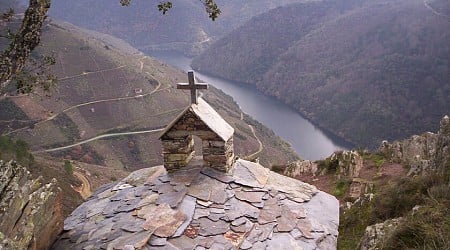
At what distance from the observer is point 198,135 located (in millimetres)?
7309

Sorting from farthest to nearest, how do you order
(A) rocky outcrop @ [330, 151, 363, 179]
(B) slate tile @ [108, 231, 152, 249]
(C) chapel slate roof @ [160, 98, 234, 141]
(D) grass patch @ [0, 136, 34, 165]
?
(D) grass patch @ [0, 136, 34, 165]
(A) rocky outcrop @ [330, 151, 363, 179]
(C) chapel slate roof @ [160, 98, 234, 141]
(B) slate tile @ [108, 231, 152, 249]

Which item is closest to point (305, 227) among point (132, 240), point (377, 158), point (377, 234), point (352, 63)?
point (377, 234)

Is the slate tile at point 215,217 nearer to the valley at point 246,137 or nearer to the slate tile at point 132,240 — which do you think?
the valley at point 246,137

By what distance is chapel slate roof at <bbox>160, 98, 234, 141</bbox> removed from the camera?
721cm

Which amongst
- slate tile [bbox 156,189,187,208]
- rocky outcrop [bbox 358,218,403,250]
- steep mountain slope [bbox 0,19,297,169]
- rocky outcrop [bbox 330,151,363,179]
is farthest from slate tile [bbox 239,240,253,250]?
steep mountain slope [bbox 0,19,297,169]

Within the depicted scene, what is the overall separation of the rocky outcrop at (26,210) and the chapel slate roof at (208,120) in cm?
224

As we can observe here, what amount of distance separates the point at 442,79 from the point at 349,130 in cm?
1883

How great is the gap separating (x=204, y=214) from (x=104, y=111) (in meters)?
58.8

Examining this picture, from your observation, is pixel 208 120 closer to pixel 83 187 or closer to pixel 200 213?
pixel 200 213

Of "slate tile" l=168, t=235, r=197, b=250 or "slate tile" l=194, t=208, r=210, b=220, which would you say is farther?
"slate tile" l=194, t=208, r=210, b=220

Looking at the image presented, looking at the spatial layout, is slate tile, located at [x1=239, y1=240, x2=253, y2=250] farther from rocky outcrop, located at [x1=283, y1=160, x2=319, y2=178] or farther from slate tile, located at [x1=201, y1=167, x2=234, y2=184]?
rocky outcrop, located at [x1=283, y1=160, x2=319, y2=178]

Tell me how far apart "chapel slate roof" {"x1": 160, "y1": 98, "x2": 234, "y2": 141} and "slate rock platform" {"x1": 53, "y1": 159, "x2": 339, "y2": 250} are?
70 centimetres

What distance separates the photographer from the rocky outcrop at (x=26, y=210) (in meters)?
5.13

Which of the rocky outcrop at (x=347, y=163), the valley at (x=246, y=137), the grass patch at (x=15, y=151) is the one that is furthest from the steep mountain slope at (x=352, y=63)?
the grass patch at (x=15, y=151)
